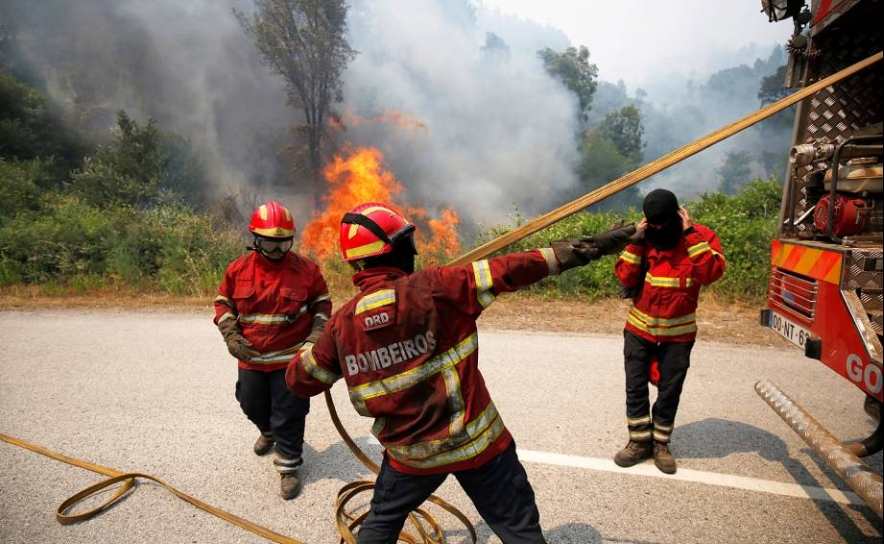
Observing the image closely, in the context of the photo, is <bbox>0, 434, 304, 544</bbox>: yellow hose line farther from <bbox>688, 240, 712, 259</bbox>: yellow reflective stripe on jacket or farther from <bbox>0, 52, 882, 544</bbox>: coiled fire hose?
A: <bbox>688, 240, 712, 259</bbox>: yellow reflective stripe on jacket

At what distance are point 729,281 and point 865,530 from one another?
6010 millimetres

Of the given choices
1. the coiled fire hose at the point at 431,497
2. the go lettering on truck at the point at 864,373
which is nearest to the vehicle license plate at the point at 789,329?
the go lettering on truck at the point at 864,373

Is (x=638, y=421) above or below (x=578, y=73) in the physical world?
below

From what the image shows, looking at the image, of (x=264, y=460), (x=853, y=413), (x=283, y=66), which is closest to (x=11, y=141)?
(x=283, y=66)

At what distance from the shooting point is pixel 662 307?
3.38m

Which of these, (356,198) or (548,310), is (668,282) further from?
(356,198)

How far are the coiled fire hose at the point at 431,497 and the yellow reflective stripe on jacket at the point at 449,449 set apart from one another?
2.18 ft

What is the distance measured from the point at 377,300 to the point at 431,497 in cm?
169

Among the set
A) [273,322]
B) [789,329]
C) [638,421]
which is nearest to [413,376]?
[273,322]

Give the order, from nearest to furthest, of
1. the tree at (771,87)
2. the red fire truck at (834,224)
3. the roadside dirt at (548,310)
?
the red fire truck at (834,224) → the roadside dirt at (548,310) → the tree at (771,87)

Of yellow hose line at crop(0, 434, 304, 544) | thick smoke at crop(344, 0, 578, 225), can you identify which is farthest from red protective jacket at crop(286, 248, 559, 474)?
thick smoke at crop(344, 0, 578, 225)

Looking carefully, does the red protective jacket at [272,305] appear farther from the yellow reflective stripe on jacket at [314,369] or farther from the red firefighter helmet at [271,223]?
the yellow reflective stripe on jacket at [314,369]

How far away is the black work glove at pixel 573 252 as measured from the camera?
2010 mm

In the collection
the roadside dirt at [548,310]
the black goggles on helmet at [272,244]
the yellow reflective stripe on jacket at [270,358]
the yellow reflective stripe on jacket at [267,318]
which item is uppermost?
the black goggles on helmet at [272,244]
